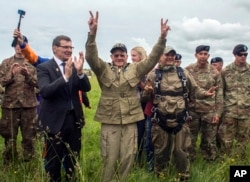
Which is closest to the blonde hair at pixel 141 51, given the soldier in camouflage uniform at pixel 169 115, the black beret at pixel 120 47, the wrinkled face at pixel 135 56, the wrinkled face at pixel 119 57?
the wrinkled face at pixel 135 56

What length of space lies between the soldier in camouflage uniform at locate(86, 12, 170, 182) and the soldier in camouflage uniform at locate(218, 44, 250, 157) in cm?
248

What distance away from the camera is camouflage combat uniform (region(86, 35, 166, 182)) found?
5.18 meters

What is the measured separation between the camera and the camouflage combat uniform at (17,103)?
6574mm

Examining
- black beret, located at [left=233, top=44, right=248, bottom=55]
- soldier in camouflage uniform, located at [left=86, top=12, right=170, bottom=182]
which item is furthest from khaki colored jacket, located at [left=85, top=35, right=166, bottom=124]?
black beret, located at [left=233, top=44, right=248, bottom=55]

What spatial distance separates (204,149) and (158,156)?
5.30ft

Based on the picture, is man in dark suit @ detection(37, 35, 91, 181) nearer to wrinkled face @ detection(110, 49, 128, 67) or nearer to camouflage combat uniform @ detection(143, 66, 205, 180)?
wrinkled face @ detection(110, 49, 128, 67)

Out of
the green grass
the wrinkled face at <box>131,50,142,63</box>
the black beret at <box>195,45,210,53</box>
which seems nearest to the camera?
the green grass

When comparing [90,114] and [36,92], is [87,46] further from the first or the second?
[90,114]

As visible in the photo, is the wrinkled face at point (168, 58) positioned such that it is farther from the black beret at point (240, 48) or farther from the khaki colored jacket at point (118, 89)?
the black beret at point (240, 48)

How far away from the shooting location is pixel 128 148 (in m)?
5.25

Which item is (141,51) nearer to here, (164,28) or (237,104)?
(164,28)

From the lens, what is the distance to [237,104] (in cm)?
708

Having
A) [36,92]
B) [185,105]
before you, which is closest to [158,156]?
[185,105]

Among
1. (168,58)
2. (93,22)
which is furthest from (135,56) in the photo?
(93,22)
